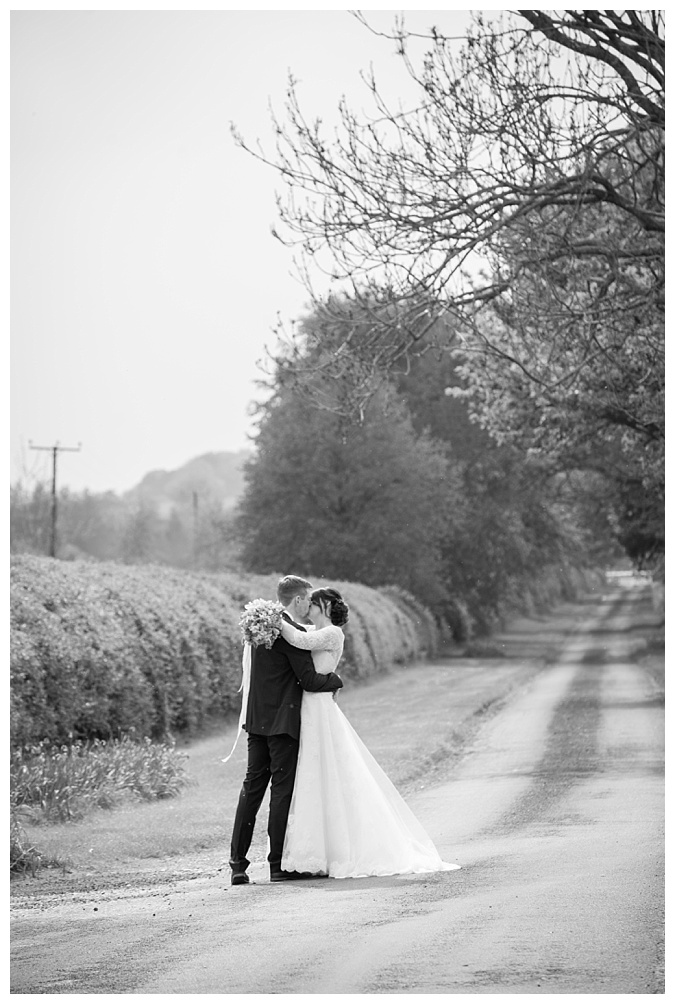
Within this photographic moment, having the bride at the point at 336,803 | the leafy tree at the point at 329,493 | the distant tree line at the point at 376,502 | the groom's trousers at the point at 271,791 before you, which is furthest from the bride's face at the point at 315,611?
the leafy tree at the point at 329,493

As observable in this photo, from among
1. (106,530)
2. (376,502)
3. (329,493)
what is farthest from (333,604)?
(106,530)

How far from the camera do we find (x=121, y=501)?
447 ft

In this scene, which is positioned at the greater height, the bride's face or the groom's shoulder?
the bride's face

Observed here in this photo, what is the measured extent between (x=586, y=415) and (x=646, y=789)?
8.98m

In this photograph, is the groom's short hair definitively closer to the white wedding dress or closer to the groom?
the groom

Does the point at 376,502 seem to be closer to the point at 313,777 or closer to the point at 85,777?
the point at 85,777

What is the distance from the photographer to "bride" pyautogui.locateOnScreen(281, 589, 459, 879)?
862cm

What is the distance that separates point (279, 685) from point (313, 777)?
69 centimetres

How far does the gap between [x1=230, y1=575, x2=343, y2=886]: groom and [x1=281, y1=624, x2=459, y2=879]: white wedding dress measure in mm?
77

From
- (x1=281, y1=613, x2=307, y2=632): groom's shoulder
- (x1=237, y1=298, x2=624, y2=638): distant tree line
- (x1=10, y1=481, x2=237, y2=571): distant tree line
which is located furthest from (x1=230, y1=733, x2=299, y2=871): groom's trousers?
(x1=10, y1=481, x2=237, y2=571): distant tree line

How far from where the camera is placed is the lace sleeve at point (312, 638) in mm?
8836

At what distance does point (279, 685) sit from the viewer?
8914mm

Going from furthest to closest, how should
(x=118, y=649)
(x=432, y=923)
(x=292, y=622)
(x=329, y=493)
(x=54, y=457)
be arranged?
(x=54, y=457), (x=329, y=493), (x=118, y=649), (x=292, y=622), (x=432, y=923)

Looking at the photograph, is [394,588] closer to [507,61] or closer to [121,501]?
[507,61]
